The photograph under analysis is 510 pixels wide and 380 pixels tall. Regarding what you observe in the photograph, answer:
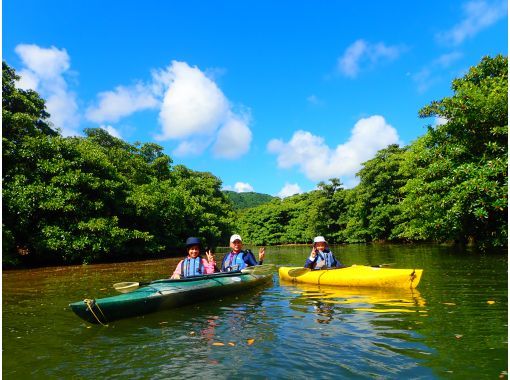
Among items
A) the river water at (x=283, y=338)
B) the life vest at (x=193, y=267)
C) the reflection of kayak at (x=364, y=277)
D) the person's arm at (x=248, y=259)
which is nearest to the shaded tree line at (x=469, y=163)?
the river water at (x=283, y=338)

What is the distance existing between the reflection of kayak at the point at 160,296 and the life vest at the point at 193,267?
0.43 meters

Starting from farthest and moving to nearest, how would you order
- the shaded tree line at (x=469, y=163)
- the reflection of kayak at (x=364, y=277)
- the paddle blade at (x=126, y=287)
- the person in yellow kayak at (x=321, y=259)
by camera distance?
the shaded tree line at (x=469, y=163)
the person in yellow kayak at (x=321, y=259)
the reflection of kayak at (x=364, y=277)
the paddle blade at (x=126, y=287)

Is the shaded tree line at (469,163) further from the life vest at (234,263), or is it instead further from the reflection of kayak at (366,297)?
the life vest at (234,263)

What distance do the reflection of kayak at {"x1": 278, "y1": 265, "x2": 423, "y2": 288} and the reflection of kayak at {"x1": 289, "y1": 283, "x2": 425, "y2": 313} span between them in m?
0.12

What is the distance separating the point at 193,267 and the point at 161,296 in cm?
188

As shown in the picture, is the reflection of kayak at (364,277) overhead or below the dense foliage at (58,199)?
below

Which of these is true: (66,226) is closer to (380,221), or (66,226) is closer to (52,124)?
(52,124)

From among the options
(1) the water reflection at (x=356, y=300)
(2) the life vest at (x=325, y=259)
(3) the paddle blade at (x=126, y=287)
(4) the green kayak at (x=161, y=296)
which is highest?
(2) the life vest at (x=325, y=259)

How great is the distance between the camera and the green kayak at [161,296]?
260 inches

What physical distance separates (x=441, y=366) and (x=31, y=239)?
65.7ft

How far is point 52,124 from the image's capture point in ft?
97.6

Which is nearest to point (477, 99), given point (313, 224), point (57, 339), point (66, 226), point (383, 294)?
point (383, 294)

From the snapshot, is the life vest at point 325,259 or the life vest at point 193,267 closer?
the life vest at point 193,267

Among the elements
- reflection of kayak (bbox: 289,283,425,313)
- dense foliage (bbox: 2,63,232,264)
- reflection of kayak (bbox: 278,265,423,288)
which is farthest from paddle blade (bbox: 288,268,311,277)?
dense foliage (bbox: 2,63,232,264)
